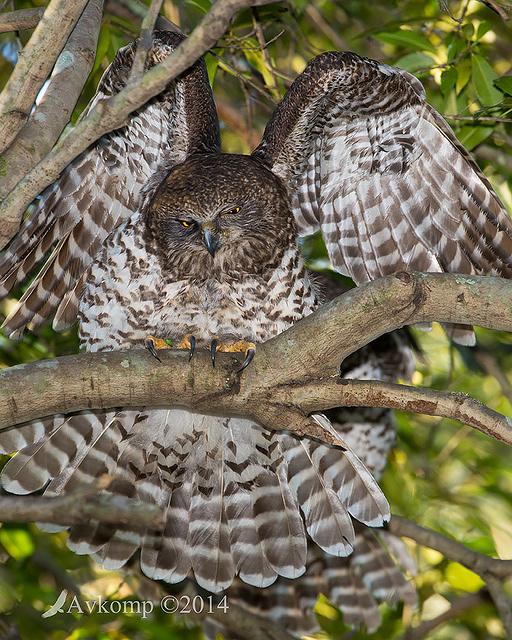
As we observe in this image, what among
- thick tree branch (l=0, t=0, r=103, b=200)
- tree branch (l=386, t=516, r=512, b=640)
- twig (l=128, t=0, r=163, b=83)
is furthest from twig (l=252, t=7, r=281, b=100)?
tree branch (l=386, t=516, r=512, b=640)

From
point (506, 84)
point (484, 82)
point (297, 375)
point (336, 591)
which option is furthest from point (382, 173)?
point (336, 591)

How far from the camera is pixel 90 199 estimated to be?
4449 millimetres

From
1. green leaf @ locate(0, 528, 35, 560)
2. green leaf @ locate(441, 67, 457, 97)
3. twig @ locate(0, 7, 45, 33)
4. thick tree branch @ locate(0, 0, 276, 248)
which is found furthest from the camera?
green leaf @ locate(0, 528, 35, 560)

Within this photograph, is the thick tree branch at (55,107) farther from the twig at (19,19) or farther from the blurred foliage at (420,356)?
the blurred foliage at (420,356)

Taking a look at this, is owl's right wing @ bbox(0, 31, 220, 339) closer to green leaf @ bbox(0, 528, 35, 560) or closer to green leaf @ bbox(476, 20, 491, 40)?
green leaf @ bbox(0, 528, 35, 560)

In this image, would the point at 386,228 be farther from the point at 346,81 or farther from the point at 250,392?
the point at 250,392

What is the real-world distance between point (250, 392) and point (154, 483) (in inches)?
52.3

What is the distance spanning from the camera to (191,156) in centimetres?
431

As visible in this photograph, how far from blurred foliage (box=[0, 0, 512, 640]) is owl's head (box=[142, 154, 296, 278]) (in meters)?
0.67

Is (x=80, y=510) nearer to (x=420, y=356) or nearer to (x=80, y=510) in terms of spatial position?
(x=80, y=510)

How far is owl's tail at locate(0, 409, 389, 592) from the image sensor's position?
395 cm

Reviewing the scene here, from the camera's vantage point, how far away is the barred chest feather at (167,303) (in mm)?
4031

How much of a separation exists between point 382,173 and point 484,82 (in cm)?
76

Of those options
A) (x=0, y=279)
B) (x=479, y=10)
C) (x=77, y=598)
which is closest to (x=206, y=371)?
(x=0, y=279)
